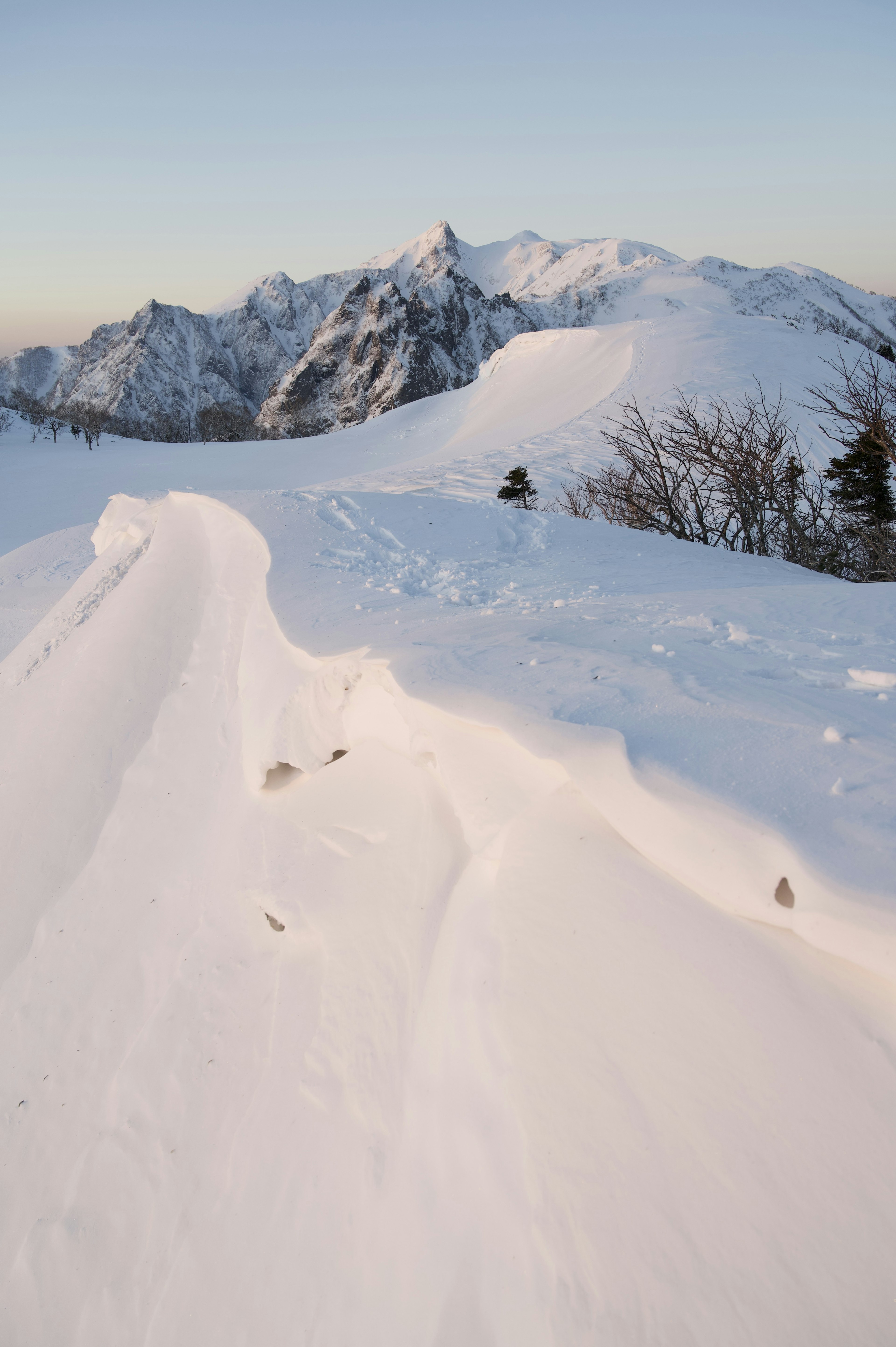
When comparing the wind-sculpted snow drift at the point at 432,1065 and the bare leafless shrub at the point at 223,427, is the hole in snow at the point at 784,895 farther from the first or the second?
the bare leafless shrub at the point at 223,427

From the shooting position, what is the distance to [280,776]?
12.4 feet

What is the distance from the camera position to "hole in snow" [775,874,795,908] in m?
1.78

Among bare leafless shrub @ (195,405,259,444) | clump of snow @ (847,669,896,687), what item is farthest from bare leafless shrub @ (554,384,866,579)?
bare leafless shrub @ (195,405,259,444)

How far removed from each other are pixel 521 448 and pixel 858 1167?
56.8ft

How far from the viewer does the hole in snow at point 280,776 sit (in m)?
3.72

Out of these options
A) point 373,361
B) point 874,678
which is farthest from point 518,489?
point 373,361

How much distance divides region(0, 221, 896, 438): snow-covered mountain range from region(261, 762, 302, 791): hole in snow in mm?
69378

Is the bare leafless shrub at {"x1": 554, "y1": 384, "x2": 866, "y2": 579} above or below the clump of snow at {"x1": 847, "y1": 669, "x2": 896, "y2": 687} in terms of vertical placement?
above

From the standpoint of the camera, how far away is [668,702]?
2.39m

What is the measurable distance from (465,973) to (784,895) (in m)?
1.05

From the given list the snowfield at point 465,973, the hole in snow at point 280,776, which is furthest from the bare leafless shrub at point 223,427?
the hole in snow at point 280,776

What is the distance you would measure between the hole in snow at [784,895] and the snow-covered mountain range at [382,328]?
7185 cm

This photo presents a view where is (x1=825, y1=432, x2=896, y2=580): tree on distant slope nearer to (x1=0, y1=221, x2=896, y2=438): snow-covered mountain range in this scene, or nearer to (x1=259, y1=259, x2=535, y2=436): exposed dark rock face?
(x1=0, y1=221, x2=896, y2=438): snow-covered mountain range

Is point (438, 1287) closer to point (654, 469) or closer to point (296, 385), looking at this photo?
point (654, 469)
